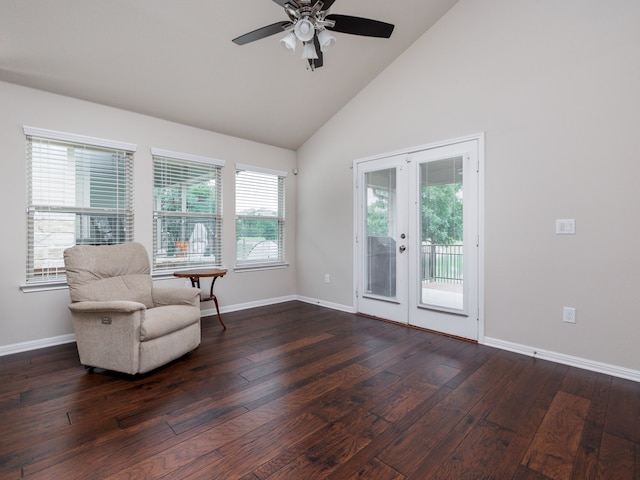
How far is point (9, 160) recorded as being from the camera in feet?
9.82

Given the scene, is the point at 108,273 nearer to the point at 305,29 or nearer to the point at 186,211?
the point at 186,211

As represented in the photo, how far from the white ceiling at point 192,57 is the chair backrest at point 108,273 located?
1687 mm

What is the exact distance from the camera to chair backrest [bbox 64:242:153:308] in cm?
279

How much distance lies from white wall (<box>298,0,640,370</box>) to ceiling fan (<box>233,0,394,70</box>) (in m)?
1.51

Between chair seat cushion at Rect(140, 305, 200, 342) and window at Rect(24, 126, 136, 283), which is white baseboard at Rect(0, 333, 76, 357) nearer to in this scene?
window at Rect(24, 126, 136, 283)

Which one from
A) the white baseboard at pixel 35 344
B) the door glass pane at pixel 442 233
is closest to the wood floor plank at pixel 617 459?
the door glass pane at pixel 442 233

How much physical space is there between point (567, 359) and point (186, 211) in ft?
14.5

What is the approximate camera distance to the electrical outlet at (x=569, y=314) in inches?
108

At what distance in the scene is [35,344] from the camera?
3139 mm

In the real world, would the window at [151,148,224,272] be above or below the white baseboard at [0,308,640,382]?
above

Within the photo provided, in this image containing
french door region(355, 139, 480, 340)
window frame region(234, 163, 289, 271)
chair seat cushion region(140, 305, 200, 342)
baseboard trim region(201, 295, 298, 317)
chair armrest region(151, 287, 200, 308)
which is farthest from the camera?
window frame region(234, 163, 289, 271)

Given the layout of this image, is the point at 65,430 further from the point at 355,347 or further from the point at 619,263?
the point at 619,263

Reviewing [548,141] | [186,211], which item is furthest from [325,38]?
[186,211]

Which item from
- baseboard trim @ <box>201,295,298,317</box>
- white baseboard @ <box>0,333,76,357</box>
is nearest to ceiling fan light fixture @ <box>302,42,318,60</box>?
baseboard trim @ <box>201,295,298,317</box>
